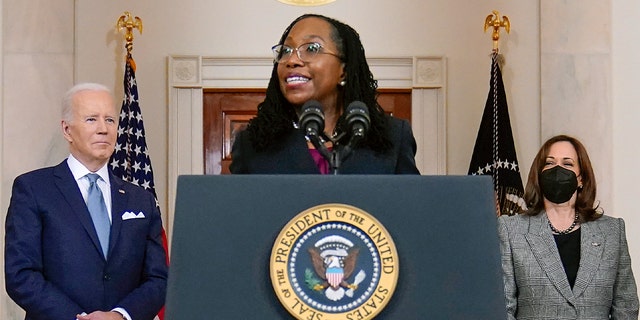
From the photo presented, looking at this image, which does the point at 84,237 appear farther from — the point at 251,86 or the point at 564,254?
the point at 251,86

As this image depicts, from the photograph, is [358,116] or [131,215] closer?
[358,116]

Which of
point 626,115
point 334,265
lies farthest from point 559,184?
point 334,265

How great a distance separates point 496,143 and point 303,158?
4.24m

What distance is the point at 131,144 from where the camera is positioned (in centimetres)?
669

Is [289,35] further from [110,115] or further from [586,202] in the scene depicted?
[586,202]

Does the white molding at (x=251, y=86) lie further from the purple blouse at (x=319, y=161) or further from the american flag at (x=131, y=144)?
the purple blouse at (x=319, y=161)

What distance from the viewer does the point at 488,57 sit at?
23.8 ft

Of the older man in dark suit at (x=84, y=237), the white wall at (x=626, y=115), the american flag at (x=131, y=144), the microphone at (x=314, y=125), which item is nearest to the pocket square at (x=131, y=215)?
the older man in dark suit at (x=84, y=237)

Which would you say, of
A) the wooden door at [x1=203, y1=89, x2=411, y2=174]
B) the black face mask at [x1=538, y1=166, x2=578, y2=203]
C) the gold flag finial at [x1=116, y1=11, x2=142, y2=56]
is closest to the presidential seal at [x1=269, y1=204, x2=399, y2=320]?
the black face mask at [x1=538, y1=166, x2=578, y2=203]

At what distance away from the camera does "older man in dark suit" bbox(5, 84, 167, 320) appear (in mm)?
3467

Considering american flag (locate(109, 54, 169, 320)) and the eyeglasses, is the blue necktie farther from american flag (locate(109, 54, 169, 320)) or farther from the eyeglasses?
american flag (locate(109, 54, 169, 320))

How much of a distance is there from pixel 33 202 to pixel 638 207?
3434 millimetres

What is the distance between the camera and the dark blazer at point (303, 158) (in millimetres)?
2709

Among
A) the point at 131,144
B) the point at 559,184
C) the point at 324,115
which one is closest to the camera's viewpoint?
the point at 324,115
